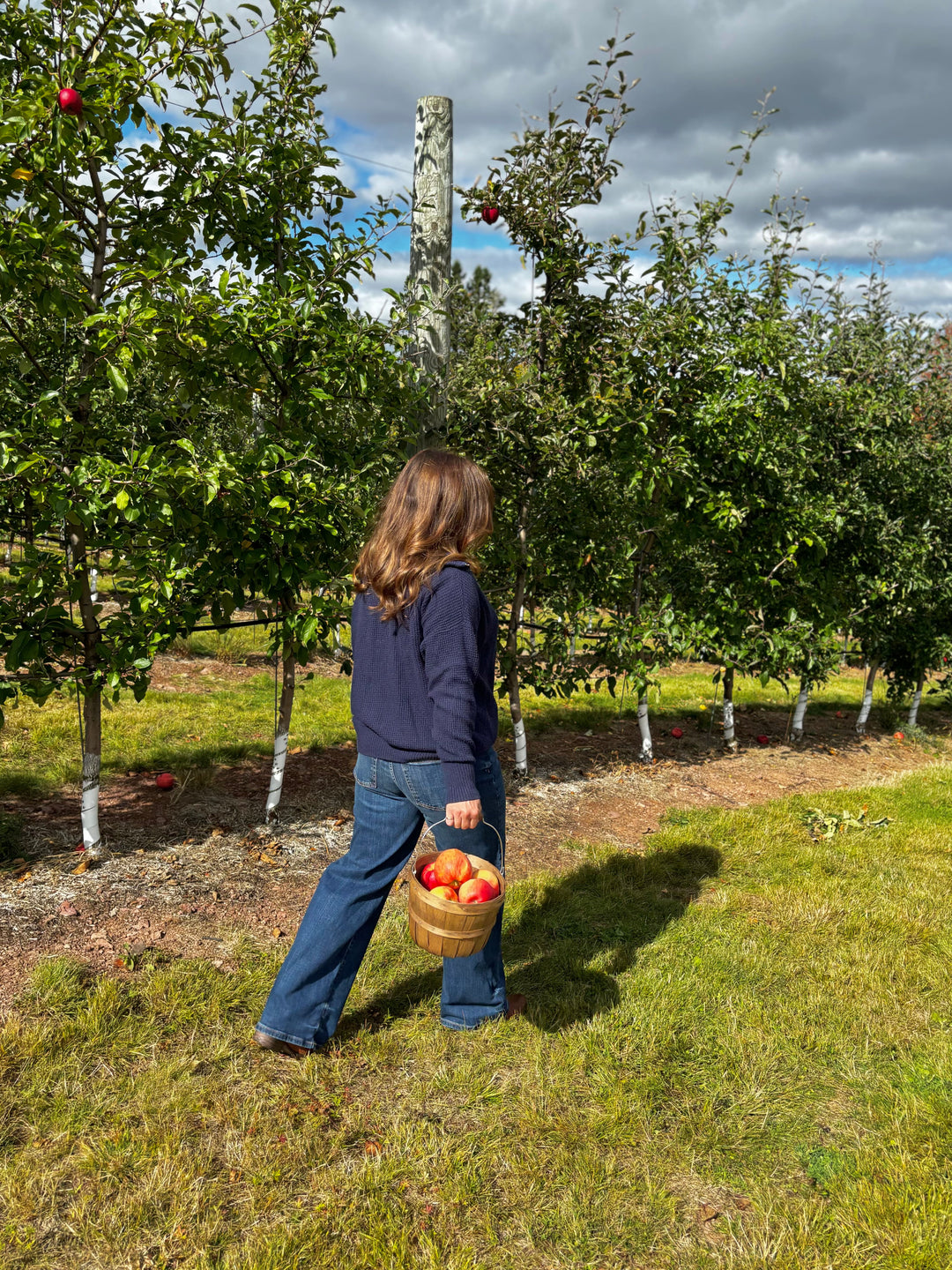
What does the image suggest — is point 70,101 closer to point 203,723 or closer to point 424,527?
point 424,527

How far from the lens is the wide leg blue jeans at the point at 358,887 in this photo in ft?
9.00

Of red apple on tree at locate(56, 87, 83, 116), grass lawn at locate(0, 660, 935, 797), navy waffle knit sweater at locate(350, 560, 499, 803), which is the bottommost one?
grass lawn at locate(0, 660, 935, 797)

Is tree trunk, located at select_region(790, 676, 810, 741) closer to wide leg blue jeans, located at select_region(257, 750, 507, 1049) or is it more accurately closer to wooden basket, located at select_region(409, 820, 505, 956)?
wide leg blue jeans, located at select_region(257, 750, 507, 1049)

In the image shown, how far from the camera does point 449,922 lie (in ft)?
7.98

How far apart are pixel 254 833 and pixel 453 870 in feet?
7.54

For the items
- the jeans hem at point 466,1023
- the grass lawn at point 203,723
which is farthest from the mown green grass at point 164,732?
the jeans hem at point 466,1023

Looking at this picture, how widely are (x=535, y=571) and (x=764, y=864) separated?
2.39 meters

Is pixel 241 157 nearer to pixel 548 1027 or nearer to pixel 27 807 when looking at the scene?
pixel 27 807

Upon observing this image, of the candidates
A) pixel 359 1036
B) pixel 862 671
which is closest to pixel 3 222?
pixel 359 1036

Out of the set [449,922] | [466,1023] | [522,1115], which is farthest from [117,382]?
[522,1115]

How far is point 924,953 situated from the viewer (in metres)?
3.85

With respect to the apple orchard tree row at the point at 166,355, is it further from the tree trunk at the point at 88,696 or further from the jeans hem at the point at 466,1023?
the jeans hem at the point at 466,1023

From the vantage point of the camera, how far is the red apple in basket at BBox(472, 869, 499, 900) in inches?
99.7

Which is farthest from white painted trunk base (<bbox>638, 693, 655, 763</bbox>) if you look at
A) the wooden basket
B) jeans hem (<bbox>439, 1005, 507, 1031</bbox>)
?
the wooden basket
